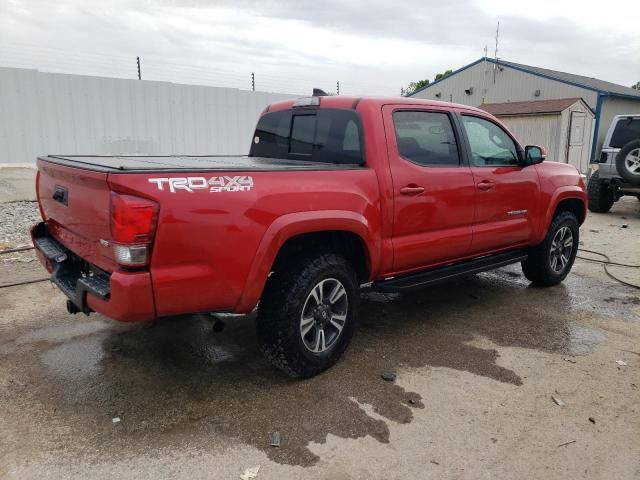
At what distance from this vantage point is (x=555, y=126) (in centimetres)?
2050

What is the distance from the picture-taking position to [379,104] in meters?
3.80

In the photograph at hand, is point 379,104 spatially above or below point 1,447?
above

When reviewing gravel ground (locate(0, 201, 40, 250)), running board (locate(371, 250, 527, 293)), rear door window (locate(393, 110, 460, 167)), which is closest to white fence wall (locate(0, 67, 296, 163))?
gravel ground (locate(0, 201, 40, 250))

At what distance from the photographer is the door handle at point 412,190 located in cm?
378

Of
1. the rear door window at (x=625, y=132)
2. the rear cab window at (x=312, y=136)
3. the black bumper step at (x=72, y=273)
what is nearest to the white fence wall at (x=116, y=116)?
the rear cab window at (x=312, y=136)

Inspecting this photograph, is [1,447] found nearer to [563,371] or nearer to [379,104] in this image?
[379,104]

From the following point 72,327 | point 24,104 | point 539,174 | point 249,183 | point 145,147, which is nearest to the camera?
point 249,183

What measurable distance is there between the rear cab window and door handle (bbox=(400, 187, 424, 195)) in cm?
38

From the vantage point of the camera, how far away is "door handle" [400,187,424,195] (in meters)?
3.78

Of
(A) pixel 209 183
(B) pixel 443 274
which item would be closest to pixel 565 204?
(B) pixel 443 274

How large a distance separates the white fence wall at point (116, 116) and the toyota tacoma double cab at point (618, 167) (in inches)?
300

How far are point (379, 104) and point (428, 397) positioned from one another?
2074mm

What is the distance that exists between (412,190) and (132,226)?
2.07m

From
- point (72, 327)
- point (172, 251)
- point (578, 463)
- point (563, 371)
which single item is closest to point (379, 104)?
point (172, 251)
